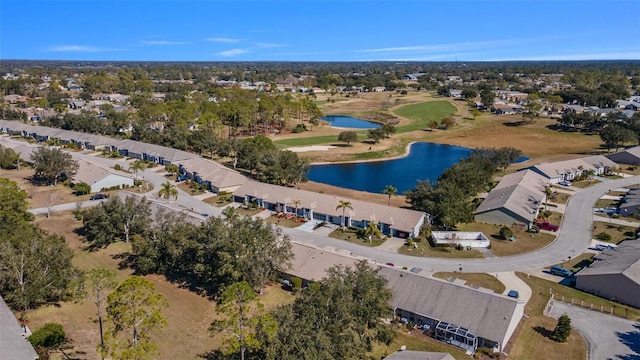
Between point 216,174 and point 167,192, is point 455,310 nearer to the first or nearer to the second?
point 167,192

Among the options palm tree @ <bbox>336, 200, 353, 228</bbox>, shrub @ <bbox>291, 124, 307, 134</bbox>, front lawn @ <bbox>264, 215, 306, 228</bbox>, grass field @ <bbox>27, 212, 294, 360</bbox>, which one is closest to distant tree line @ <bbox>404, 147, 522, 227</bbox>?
palm tree @ <bbox>336, 200, 353, 228</bbox>

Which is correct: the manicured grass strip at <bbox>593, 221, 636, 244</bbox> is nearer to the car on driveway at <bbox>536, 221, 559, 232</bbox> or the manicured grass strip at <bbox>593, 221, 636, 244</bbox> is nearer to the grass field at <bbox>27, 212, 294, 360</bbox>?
the car on driveway at <bbox>536, 221, 559, 232</bbox>

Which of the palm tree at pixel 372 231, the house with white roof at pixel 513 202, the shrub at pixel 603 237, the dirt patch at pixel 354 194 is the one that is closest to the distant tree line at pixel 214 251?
the palm tree at pixel 372 231

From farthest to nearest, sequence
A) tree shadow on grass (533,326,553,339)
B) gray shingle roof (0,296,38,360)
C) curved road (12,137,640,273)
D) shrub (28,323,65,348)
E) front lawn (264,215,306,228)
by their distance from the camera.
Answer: front lawn (264,215,306,228), curved road (12,137,640,273), tree shadow on grass (533,326,553,339), shrub (28,323,65,348), gray shingle roof (0,296,38,360)

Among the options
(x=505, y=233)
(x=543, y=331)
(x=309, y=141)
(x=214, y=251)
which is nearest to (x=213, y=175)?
(x=214, y=251)

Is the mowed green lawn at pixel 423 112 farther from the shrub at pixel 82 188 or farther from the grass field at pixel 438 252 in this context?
the shrub at pixel 82 188

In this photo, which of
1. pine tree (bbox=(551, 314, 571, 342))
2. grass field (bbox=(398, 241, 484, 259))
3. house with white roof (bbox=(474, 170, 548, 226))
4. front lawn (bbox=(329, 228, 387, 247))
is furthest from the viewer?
house with white roof (bbox=(474, 170, 548, 226))
